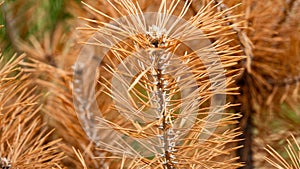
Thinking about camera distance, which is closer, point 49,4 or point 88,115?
point 88,115

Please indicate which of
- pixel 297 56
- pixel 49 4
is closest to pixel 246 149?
pixel 297 56

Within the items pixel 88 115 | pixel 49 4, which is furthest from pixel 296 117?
pixel 49 4

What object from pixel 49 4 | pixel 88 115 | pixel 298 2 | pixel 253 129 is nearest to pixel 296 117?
pixel 253 129

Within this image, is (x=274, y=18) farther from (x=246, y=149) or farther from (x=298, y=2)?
(x=246, y=149)

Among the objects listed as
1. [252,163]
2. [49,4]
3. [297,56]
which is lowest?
[252,163]

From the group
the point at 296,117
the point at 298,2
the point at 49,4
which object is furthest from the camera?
the point at 49,4

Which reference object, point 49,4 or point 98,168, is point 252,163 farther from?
point 49,4

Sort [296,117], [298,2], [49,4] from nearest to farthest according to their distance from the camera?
[298,2] → [296,117] → [49,4]

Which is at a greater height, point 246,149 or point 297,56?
point 297,56

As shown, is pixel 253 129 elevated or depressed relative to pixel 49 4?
depressed
